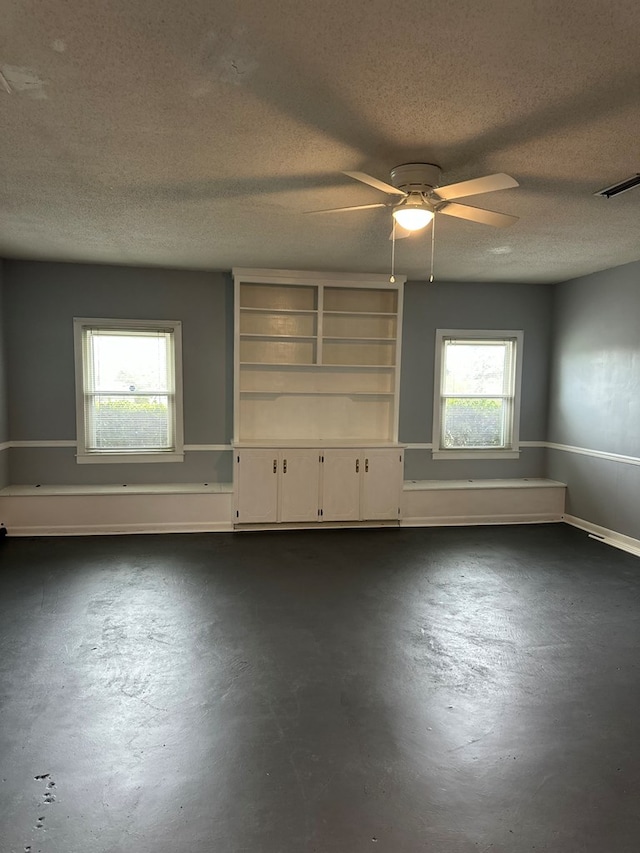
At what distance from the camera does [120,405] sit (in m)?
5.44

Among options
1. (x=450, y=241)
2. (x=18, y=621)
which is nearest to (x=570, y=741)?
(x=18, y=621)

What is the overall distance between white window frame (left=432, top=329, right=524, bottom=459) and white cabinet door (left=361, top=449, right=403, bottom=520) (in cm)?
78

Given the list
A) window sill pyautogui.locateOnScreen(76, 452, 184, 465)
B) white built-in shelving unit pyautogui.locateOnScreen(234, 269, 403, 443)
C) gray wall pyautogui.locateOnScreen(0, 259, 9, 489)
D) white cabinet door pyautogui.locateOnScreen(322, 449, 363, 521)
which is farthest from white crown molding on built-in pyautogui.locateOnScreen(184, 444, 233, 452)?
gray wall pyautogui.locateOnScreen(0, 259, 9, 489)

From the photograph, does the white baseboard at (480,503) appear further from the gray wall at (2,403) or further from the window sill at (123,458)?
the gray wall at (2,403)

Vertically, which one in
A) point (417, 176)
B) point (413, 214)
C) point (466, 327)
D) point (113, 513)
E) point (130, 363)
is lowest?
point (113, 513)

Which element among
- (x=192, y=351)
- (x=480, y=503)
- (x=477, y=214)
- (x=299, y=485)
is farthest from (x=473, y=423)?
(x=477, y=214)

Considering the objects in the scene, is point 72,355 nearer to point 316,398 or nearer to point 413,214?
point 316,398

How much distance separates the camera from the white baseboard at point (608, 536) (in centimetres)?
487

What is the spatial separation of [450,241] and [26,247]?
370 cm

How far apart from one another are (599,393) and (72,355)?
215 inches

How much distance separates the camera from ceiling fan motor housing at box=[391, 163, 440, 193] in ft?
8.58

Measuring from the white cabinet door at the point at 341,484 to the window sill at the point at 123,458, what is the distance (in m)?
1.61

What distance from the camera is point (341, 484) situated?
17.6 feet

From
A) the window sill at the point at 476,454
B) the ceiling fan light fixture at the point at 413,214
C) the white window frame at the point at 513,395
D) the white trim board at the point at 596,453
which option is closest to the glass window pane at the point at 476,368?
the white window frame at the point at 513,395
